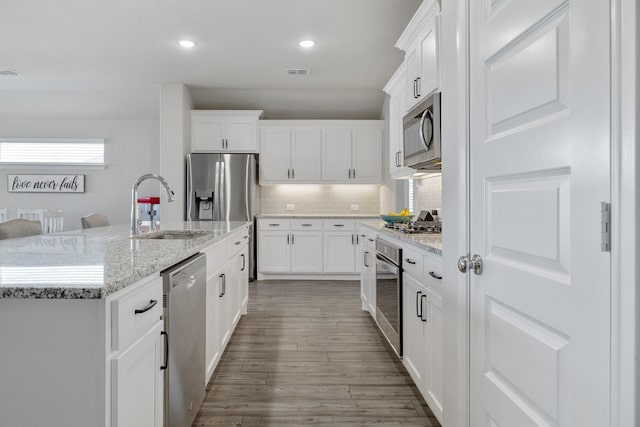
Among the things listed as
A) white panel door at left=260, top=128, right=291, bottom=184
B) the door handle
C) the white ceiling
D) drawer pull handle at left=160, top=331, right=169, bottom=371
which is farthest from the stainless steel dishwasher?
white panel door at left=260, top=128, right=291, bottom=184

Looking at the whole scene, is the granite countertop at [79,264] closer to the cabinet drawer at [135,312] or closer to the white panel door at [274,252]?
the cabinet drawer at [135,312]

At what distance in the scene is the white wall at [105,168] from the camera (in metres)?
6.50

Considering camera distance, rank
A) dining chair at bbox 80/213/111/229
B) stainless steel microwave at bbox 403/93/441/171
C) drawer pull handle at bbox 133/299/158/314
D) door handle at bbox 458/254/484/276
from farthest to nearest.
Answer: dining chair at bbox 80/213/111/229, stainless steel microwave at bbox 403/93/441/171, door handle at bbox 458/254/484/276, drawer pull handle at bbox 133/299/158/314

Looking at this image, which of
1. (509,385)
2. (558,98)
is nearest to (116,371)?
(509,385)

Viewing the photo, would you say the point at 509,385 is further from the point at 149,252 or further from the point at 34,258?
the point at 34,258

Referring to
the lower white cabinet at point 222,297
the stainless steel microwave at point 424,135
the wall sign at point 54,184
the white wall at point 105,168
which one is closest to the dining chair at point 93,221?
the lower white cabinet at point 222,297

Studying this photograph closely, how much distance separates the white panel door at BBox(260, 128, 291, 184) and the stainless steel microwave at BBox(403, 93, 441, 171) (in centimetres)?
304

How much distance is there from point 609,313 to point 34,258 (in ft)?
5.24

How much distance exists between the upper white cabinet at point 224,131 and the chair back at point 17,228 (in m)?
3.20

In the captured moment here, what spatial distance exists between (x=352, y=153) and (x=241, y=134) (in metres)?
1.66

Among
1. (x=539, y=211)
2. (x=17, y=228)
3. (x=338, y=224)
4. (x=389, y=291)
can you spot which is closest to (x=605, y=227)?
(x=539, y=211)

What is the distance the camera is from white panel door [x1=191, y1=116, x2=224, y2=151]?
5.57 meters

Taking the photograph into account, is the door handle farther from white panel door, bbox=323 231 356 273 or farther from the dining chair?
white panel door, bbox=323 231 356 273

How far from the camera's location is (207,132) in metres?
5.58
